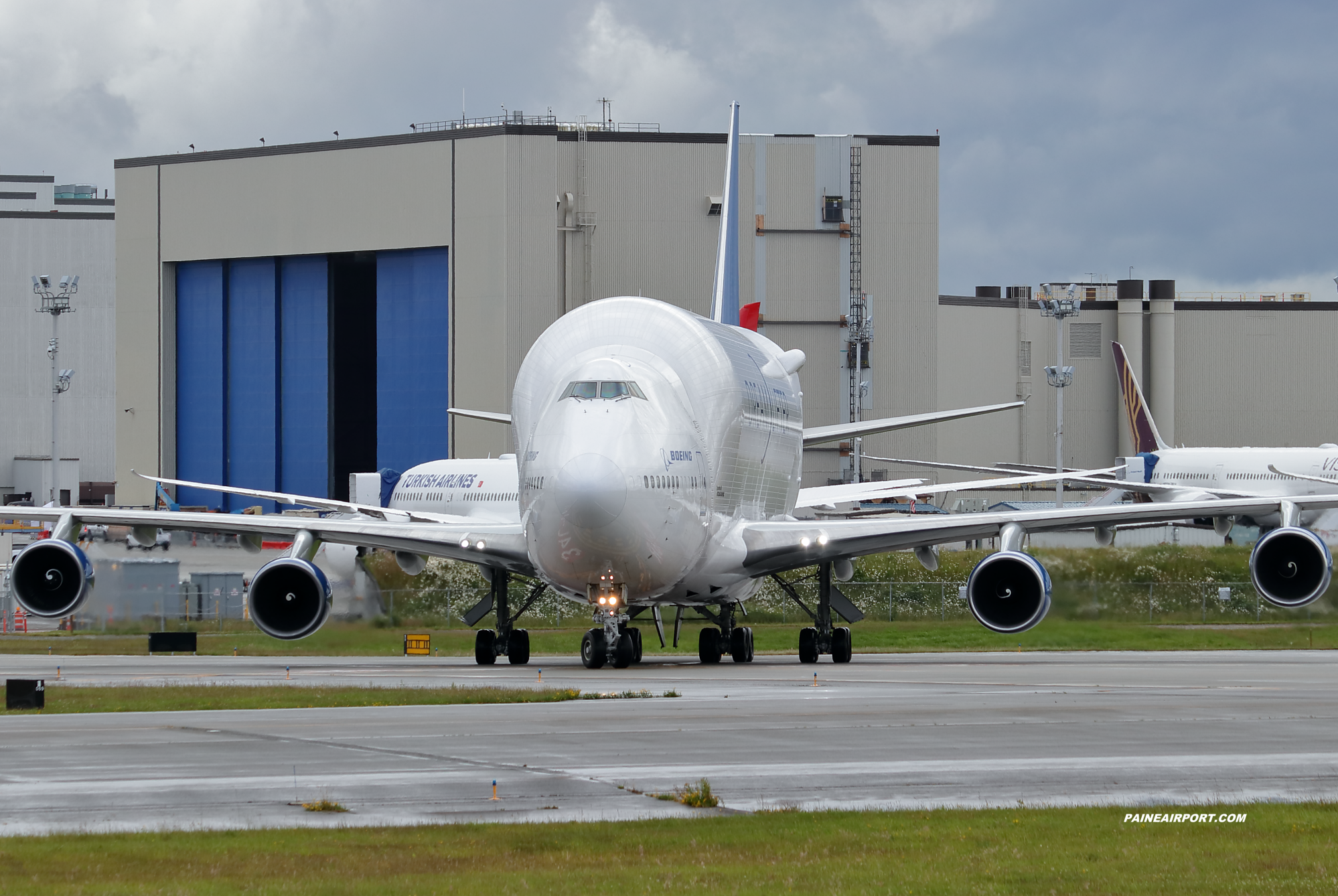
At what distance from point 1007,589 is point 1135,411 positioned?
6616cm

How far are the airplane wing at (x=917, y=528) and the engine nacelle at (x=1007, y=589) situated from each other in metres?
1.05

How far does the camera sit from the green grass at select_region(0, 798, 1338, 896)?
10438 millimetres

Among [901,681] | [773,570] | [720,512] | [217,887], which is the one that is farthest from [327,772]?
[773,570]

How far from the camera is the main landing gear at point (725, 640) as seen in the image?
33.2 meters

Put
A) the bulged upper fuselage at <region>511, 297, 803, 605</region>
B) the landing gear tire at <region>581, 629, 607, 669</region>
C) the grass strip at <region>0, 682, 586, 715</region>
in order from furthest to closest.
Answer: the landing gear tire at <region>581, 629, 607, 669</region>, the bulged upper fuselage at <region>511, 297, 803, 605</region>, the grass strip at <region>0, 682, 586, 715</region>

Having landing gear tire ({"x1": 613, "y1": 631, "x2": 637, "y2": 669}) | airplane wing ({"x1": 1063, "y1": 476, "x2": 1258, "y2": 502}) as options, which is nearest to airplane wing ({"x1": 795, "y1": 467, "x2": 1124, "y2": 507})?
airplane wing ({"x1": 1063, "y1": 476, "x2": 1258, "y2": 502})

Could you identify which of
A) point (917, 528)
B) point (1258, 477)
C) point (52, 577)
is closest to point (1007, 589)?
point (917, 528)

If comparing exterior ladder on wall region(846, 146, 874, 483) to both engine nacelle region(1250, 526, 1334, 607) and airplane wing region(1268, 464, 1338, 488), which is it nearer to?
airplane wing region(1268, 464, 1338, 488)

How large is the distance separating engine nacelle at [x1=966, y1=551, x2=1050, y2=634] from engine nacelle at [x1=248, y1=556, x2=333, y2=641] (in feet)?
36.4

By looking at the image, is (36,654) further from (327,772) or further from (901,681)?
(327,772)

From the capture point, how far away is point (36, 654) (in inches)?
1567

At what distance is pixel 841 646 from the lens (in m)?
33.2

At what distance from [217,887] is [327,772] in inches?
197

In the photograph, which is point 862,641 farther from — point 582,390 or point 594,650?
point 582,390
